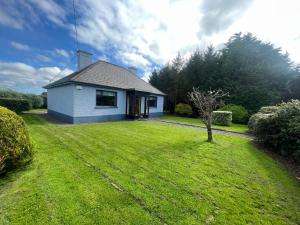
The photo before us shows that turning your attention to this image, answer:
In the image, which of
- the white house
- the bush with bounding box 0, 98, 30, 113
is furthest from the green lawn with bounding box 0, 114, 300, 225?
the bush with bounding box 0, 98, 30, 113

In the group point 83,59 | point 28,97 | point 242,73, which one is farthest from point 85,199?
point 28,97

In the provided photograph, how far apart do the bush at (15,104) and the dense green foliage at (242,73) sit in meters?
17.8

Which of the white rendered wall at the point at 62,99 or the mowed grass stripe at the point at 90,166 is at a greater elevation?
the white rendered wall at the point at 62,99

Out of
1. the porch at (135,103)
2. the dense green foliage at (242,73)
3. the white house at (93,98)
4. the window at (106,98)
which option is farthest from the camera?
the dense green foliage at (242,73)

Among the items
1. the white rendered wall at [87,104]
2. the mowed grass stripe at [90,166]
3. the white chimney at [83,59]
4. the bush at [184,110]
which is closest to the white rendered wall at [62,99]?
the white rendered wall at [87,104]

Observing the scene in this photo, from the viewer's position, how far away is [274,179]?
397cm

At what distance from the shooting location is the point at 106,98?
12.4 meters

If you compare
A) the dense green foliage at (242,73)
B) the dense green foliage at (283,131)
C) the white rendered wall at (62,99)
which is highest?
the dense green foliage at (242,73)

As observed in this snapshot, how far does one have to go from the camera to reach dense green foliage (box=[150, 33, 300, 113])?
16.8 metres

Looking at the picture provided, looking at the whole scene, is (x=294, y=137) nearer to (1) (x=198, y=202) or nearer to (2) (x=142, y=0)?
(1) (x=198, y=202)

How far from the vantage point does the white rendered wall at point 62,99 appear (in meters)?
10.7

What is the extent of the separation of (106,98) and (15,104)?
8.79 meters

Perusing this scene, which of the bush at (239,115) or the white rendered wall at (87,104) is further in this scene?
the bush at (239,115)

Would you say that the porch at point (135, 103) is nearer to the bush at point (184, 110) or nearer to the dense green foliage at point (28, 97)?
the bush at point (184, 110)
